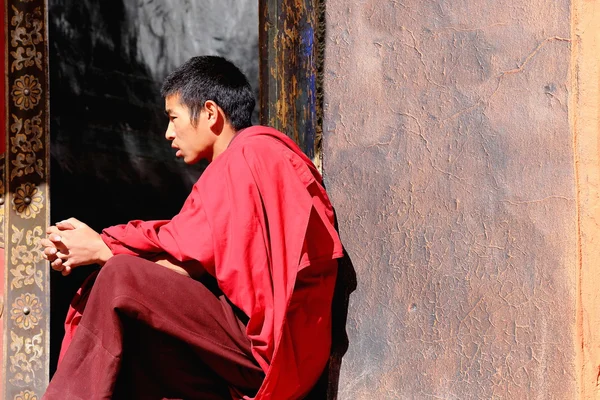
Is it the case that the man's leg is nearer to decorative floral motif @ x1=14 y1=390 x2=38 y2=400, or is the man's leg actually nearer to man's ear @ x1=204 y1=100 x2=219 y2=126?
man's ear @ x1=204 y1=100 x2=219 y2=126

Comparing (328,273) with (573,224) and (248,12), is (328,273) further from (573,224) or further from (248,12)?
(248,12)

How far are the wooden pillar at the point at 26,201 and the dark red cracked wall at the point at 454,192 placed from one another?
1.22m

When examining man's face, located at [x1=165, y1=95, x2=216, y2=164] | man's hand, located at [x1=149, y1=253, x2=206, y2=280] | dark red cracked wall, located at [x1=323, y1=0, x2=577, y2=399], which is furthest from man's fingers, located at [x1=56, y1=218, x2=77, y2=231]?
dark red cracked wall, located at [x1=323, y1=0, x2=577, y2=399]

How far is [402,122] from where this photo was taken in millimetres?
3084

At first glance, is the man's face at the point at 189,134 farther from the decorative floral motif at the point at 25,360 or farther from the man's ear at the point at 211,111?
the decorative floral motif at the point at 25,360

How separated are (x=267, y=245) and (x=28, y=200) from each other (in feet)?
4.59

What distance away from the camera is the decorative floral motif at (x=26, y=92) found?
3.88 metres

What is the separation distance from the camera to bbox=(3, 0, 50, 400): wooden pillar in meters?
3.85

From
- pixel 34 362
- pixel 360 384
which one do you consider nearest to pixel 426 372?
pixel 360 384

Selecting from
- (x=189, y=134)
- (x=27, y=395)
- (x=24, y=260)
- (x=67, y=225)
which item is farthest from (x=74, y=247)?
(x=27, y=395)

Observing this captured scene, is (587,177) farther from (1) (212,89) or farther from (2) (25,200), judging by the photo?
(2) (25,200)

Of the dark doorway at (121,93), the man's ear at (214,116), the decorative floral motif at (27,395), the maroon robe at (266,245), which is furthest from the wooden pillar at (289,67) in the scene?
the dark doorway at (121,93)

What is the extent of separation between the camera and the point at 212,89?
328 cm

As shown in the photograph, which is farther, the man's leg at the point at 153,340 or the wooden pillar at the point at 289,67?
the wooden pillar at the point at 289,67
